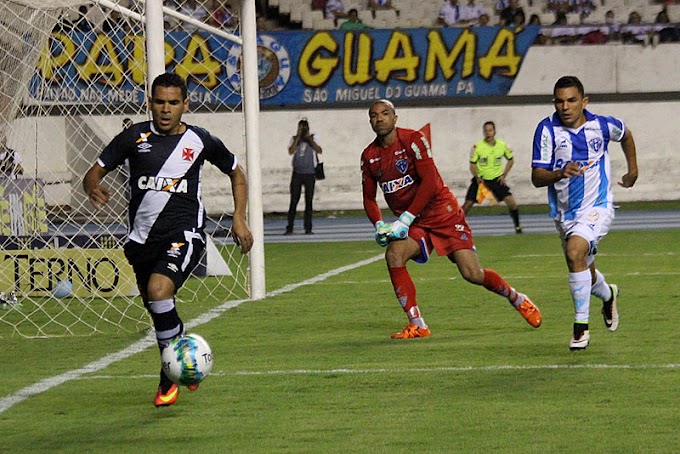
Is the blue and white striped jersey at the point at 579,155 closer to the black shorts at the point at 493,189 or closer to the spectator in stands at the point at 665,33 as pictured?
the black shorts at the point at 493,189

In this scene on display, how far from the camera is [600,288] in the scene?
877 cm

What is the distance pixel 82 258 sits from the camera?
38.7 feet

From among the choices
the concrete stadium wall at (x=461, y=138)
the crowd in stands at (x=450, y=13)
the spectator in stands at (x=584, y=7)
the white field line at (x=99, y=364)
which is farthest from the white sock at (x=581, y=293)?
the spectator in stands at (x=584, y=7)

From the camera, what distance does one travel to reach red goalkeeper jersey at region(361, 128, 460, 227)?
905cm

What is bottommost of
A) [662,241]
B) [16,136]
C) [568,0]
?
[662,241]

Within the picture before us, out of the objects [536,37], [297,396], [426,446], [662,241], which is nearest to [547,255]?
[662,241]

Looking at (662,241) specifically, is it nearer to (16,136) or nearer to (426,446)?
(16,136)

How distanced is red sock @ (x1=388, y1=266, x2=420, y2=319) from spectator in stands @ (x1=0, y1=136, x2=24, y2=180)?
5.29 meters

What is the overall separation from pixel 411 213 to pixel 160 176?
2.70m

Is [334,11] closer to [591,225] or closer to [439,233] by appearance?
[439,233]

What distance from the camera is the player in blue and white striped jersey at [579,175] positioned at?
815 cm

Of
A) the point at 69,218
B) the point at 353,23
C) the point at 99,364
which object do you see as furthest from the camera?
the point at 353,23

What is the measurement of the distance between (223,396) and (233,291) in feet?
19.9

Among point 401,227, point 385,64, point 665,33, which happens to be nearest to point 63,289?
point 401,227
